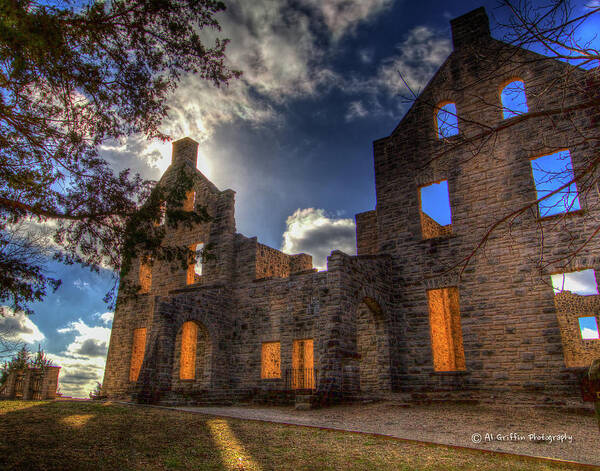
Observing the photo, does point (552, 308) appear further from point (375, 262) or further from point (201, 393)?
point (201, 393)

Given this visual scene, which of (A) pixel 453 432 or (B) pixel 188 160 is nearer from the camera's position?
(A) pixel 453 432

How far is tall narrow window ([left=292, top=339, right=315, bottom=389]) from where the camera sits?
14734 mm

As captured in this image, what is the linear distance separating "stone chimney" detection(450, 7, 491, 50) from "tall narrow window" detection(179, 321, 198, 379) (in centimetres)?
1422

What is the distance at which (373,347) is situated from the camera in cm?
1274

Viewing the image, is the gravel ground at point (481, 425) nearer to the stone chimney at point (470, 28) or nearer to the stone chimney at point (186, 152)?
the stone chimney at point (470, 28)

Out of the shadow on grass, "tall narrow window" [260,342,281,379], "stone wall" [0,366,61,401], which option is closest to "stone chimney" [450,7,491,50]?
"tall narrow window" [260,342,281,379]

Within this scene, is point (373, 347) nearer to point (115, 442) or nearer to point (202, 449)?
point (202, 449)

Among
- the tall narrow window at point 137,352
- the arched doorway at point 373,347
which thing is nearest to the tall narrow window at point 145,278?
the tall narrow window at point 137,352

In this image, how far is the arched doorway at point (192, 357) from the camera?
15.8 meters

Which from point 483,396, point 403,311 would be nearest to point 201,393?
point 403,311

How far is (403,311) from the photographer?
12.9 meters

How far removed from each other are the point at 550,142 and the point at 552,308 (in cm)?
444

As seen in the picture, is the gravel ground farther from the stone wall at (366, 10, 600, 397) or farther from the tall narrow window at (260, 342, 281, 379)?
the tall narrow window at (260, 342, 281, 379)

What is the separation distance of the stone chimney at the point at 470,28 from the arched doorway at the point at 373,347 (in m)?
9.06
